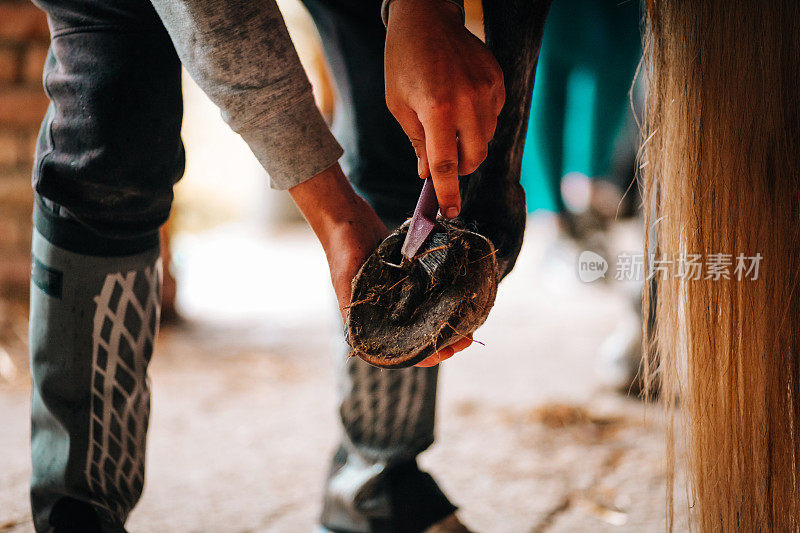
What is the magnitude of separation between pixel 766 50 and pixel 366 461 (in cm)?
60

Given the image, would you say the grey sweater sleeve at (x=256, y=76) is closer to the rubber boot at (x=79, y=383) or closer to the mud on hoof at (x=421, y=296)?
the mud on hoof at (x=421, y=296)

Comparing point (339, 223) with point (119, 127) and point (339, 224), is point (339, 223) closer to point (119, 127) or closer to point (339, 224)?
point (339, 224)

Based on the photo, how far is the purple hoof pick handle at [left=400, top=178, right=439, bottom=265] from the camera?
1.78ft

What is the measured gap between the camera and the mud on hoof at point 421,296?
0.53 meters

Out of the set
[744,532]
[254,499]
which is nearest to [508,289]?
[254,499]

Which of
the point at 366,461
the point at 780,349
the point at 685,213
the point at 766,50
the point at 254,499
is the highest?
the point at 766,50

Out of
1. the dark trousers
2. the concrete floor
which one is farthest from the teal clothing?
the dark trousers

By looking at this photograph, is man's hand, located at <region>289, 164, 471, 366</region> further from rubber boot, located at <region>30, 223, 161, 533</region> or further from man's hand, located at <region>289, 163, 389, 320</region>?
rubber boot, located at <region>30, 223, 161, 533</region>

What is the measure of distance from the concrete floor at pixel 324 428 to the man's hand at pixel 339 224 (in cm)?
30

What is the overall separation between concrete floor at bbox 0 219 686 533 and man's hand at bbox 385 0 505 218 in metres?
0.31

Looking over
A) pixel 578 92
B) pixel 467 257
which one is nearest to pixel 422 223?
pixel 467 257

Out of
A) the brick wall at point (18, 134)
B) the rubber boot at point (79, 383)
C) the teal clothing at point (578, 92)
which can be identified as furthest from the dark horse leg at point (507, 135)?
the brick wall at point (18, 134)

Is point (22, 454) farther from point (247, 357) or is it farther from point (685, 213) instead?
point (685, 213)

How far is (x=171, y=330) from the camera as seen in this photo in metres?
2.03
